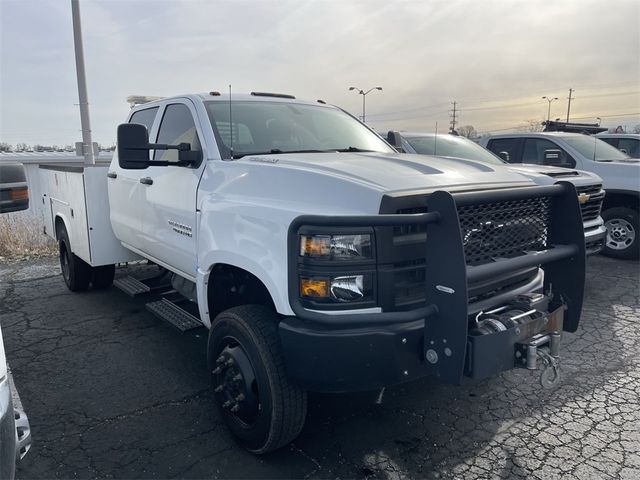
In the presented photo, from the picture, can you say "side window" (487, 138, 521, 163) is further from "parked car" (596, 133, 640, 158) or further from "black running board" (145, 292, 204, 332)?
"black running board" (145, 292, 204, 332)

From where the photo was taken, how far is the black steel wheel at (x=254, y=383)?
8.80 feet

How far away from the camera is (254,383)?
111 inches

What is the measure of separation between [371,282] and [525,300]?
105cm

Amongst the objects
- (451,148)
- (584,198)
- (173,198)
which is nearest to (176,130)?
(173,198)

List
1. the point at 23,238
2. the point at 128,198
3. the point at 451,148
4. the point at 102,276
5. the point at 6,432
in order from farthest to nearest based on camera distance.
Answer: the point at 23,238
the point at 451,148
the point at 102,276
the point at 128,198
the point at 6,432

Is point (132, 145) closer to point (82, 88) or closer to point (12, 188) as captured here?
point (12, 188)

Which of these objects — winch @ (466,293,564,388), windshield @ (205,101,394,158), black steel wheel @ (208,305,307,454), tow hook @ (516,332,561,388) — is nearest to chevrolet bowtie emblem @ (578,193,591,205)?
windshield @ (205,101,394,158)

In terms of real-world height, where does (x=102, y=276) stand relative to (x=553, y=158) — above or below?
below

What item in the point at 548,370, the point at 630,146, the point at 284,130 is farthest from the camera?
the point at 630,146

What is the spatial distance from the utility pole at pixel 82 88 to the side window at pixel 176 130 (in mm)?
6301

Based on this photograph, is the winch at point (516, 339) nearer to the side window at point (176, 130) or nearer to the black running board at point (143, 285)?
the side window at point (176, 130)

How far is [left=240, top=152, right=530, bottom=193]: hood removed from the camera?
266cm

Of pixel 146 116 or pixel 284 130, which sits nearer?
pixel 284 130

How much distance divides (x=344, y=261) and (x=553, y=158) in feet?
19.8
